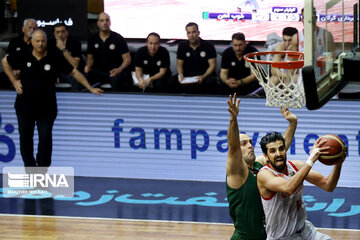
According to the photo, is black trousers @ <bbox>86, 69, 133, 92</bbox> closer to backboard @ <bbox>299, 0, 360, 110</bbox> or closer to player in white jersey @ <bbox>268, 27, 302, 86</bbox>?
player in white jersey @ <bbox>268, 27, 302, 86</bbox>

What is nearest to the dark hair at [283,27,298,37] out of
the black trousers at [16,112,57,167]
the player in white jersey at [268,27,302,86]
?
the player in white jersey at [268,27,302,86]

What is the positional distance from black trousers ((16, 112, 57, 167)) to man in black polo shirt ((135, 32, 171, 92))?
1491mm

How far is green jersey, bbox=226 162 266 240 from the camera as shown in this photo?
7.23 m

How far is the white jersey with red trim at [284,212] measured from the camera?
22.7 ft

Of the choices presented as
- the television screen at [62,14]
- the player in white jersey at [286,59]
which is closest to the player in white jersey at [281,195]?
the player in white jersey at [286,59]

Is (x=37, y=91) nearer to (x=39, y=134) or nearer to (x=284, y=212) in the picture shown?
(x=39, y=134)

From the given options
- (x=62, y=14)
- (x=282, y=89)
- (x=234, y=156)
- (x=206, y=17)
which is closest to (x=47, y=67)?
(x=62, y=14)

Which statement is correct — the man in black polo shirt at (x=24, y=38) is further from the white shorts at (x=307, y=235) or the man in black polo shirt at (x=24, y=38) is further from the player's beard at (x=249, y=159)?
the white shorts at (x=307, y=235)

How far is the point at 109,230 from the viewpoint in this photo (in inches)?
378

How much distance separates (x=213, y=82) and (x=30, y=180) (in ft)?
9.76

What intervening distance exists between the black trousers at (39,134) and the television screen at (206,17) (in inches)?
107

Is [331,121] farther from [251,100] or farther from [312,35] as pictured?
[312,35]

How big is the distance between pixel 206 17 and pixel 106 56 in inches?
73.2

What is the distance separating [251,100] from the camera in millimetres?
11320
